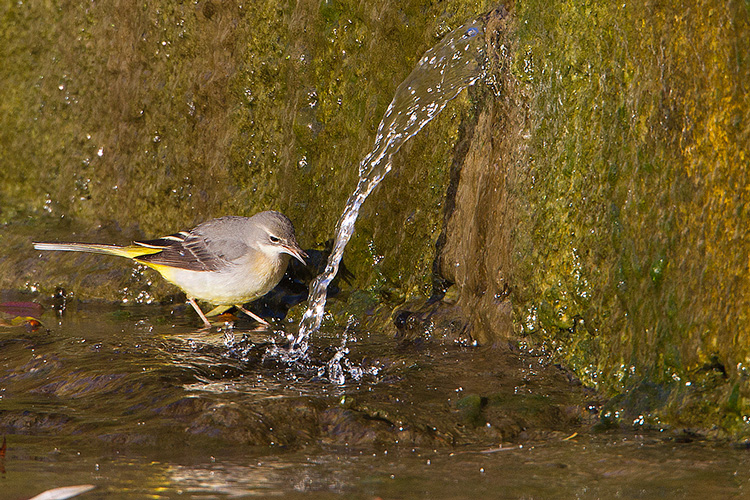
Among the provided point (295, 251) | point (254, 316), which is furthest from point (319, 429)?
point (254, 316)

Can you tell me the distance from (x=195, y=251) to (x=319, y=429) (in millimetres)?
3392

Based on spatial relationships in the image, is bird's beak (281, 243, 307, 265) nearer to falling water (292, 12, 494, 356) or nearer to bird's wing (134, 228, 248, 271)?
falling water (292, 12, 494, 356)

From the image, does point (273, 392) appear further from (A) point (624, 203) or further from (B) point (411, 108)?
(B) point (411, 108)

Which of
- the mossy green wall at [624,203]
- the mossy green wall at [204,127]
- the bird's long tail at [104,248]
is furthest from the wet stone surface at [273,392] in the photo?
the mossy green wall at [204,127]

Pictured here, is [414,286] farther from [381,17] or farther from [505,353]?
[381,17]

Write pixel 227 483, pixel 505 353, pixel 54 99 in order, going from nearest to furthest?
pixel 227 483 < pixel 505 353 < pixel 54 99

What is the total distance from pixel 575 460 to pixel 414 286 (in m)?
3.20

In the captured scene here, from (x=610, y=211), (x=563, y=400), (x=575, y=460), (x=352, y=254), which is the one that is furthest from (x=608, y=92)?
(x=352, y=254)

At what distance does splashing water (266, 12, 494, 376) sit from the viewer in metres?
6.61

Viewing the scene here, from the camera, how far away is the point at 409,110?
6945 mm

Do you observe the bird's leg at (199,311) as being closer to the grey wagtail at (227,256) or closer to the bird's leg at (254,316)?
the grey wagtail at (227,256)

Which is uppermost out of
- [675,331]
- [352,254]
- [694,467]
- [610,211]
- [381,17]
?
[381,17]

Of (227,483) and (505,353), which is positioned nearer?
(227,483)

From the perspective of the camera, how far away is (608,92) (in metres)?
5.32
